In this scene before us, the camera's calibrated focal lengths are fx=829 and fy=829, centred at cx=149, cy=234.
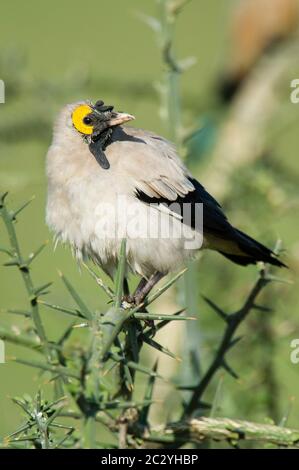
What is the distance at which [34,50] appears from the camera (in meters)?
13.5

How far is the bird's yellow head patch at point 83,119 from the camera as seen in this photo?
2.94 meters

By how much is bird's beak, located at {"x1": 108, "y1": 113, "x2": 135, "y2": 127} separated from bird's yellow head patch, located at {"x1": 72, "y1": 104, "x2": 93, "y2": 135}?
0.36 feet

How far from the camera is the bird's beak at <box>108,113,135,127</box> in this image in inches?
110

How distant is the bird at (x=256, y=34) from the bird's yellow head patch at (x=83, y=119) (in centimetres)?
235

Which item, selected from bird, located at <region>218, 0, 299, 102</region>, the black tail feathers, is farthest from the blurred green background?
bird, located at <region>218, 0, 299, 102</region>

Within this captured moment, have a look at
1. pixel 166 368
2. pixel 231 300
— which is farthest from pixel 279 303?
pixel 166 368

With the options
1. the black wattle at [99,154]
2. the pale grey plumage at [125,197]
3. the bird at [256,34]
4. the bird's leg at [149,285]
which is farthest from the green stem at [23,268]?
the bird at [256,34]

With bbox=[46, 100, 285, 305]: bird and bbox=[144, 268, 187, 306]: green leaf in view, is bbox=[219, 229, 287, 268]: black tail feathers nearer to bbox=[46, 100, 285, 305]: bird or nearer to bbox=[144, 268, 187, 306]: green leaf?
bbox=[46, 100, 285, 305]: bird

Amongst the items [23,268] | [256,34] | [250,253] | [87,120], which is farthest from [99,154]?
[256,34]

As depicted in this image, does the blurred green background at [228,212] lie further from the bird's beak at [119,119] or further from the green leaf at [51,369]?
the green leaf at [51,369]
